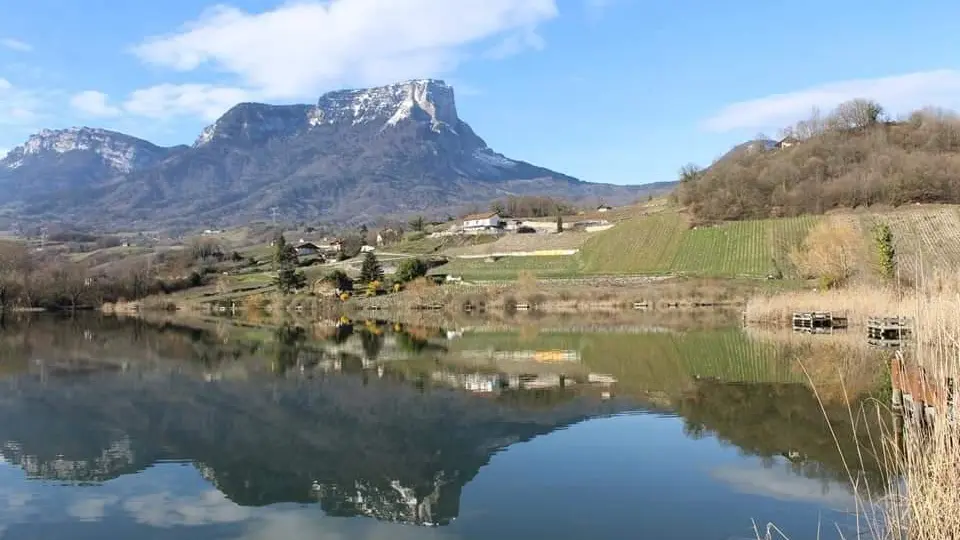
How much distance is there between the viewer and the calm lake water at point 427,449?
37.2 feet

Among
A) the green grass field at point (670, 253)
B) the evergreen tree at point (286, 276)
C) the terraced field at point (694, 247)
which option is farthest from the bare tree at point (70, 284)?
the terraced field at point (694, 247)

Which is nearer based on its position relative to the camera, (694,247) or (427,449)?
(427,449)

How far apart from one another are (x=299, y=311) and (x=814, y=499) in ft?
243

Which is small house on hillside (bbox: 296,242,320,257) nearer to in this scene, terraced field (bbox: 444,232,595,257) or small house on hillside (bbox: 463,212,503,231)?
small house on hillside (bbox: 463,212,503,231)

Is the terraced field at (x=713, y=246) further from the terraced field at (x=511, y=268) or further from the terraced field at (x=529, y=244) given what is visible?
the terraced field at (x=529, y=244)

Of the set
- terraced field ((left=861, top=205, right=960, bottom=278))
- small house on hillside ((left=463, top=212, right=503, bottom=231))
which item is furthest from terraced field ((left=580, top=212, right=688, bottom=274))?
small house on hillside ((left=463, top=212, right=503, bottom=231))

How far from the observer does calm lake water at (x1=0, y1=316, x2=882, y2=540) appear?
11.3m

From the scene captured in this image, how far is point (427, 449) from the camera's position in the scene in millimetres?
15922

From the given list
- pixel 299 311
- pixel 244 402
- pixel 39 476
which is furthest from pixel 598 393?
pixel 299 311

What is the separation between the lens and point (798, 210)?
280 feet

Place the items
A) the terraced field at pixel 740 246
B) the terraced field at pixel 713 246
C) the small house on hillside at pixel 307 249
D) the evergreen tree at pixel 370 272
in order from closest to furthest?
the terraced field at pixel 713 246
the terraced field at pixel 740 246
the evergreen tree at pixel 370 272
the small house on hillside at pixel 307 249

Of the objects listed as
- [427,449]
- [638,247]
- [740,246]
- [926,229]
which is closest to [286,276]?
[638,247]

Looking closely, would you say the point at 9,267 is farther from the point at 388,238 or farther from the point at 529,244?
the point at 529,244

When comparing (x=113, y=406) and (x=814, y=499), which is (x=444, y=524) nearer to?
(x=814, y=499)
